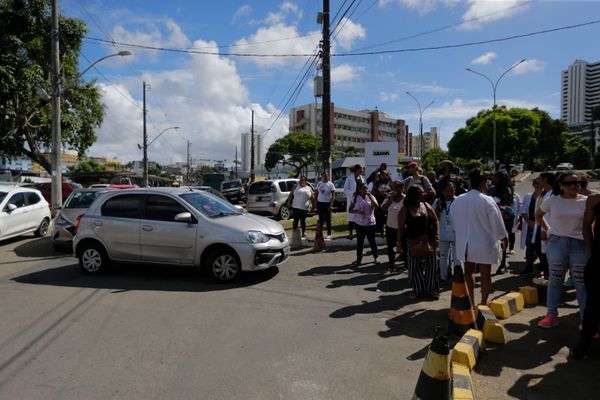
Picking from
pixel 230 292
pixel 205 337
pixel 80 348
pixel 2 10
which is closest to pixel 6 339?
pixel 80 348

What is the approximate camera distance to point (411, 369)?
13.5 feet

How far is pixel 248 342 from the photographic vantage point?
478cm

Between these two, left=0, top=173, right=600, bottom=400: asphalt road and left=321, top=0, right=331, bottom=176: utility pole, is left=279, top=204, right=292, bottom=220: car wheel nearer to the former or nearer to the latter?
left=321, top=0, right=331, bottom=176: utility pole

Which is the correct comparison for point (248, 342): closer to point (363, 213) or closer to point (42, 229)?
point (363, 213)

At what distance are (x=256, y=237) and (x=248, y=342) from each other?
2.74m

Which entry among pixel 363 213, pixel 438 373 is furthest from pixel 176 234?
pixel 438 373

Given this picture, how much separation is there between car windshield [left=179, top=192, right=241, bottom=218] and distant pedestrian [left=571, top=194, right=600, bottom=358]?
546 cm

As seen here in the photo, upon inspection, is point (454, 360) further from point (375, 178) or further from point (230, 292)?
point (375, 178)

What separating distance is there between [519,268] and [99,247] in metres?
7.62

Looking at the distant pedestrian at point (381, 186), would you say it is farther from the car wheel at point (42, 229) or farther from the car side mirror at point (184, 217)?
the car wheel at point (42, 229)

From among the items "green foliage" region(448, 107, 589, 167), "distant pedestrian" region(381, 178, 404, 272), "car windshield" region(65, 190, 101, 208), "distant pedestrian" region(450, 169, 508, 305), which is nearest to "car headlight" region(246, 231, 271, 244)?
"distant pedestrian" region(381, 178, 404, 272)

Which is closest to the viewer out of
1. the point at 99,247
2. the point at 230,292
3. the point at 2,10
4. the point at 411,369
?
the point at 411,369

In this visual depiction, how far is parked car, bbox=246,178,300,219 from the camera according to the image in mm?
17703

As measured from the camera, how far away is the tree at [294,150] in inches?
2928
